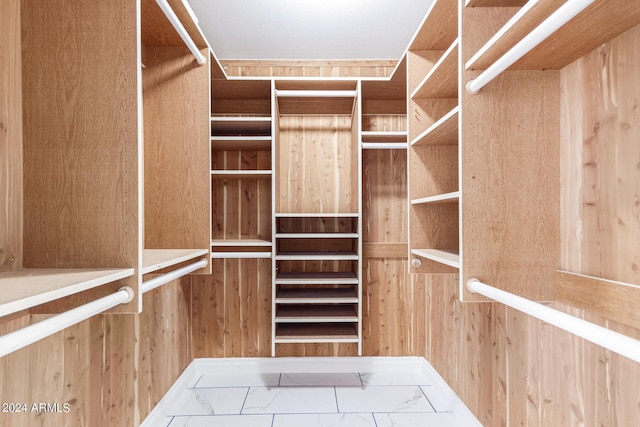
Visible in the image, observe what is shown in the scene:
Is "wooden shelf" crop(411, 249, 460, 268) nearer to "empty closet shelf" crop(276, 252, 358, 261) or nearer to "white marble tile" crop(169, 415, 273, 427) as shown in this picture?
"empty closet shelf" crop(276, 252, 358, 261)

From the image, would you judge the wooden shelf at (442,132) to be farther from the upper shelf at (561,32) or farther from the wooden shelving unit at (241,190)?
the wooden shelving unit at (241,190)

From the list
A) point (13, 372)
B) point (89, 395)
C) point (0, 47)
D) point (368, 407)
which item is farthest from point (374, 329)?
point (0, 47)

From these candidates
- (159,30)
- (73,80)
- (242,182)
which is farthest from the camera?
(242,182)

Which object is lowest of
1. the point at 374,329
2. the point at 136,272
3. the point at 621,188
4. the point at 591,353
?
the point at 374,329

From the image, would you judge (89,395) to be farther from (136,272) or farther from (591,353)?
(591,353)

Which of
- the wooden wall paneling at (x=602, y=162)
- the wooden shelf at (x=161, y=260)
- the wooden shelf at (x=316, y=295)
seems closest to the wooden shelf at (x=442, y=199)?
the wooden wall paneling at (x=602, y=162)

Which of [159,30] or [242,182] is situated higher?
[159,30]

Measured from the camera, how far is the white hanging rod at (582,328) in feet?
2.18

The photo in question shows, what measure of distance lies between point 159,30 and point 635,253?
2.00m

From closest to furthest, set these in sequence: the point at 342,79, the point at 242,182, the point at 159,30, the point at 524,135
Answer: the point at 524,135 < the point at 159,30 < the point at 342,79 < the point at 242,182

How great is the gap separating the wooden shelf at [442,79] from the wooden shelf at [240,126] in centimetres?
103

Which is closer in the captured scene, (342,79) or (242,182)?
(342,79)

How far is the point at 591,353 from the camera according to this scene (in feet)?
3.83

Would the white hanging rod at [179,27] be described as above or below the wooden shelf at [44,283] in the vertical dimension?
above
